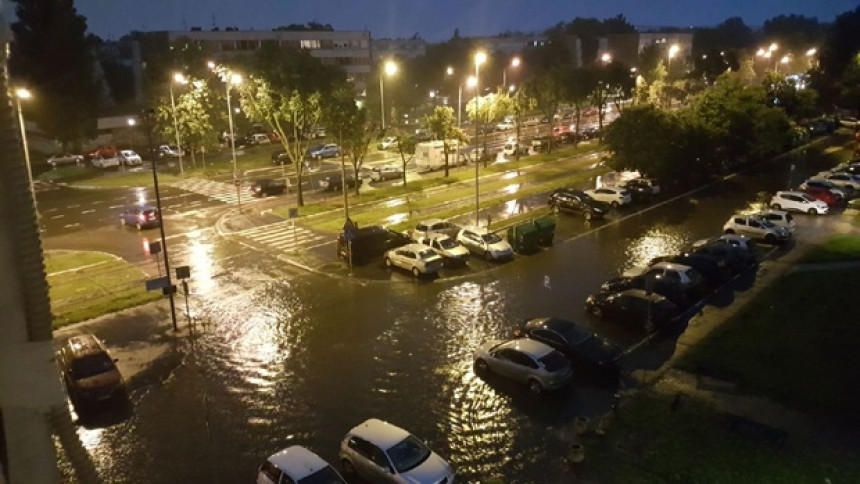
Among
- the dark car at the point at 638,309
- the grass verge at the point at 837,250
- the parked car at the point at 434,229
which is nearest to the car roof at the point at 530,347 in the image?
the dark car at the point at 638,309

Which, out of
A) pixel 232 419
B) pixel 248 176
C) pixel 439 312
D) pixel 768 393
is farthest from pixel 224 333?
pixel 248 176

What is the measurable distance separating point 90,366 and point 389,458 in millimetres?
10663

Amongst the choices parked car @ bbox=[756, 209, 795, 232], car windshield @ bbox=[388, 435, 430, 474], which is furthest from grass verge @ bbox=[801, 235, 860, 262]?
car windshield @ bbox=[388, 435, 430, 474]

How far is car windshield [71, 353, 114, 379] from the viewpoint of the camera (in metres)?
19.7

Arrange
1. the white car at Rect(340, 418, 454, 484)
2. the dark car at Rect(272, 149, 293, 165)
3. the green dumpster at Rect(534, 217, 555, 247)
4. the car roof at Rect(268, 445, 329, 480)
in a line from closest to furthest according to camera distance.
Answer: the car roof at Rect(268, 445, 329, 480) < the white car at Rect(340, 418, 454, 484) < the green dumpster at Rect(534, 217, 555, 247) < the dark car at Rect(272, 149, 293, 165)

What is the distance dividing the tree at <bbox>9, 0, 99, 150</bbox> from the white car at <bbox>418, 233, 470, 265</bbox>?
51.8 metres

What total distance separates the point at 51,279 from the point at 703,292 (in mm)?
29806

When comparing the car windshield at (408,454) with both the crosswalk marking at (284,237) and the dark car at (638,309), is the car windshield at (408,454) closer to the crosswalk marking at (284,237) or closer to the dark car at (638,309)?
the dark car at (638,309)

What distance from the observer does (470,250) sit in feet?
110

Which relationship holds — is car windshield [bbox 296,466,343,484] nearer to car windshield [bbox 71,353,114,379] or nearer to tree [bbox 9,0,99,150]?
car windshield [bbox 71,353,114,379]

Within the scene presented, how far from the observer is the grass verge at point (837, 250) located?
30.0 meters

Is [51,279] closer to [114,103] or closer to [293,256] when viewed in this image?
[293,256]

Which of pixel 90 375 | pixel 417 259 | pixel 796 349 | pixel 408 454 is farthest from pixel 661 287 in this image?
pixel 90 375

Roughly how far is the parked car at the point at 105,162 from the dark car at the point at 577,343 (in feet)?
189
